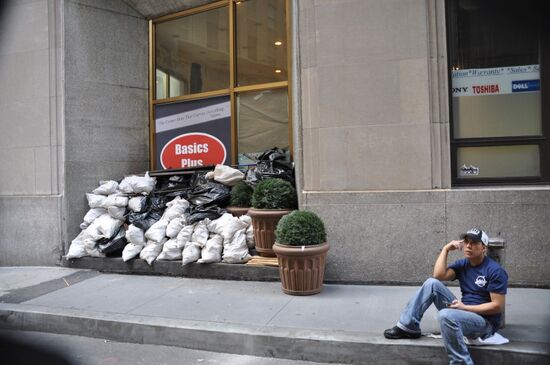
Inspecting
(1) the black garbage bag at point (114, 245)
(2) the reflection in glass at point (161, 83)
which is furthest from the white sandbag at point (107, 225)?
(2) the reflection in glass at point (161, 83)

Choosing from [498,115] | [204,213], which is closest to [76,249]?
[204,213]

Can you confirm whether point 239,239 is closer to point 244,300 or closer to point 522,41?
point 244,300

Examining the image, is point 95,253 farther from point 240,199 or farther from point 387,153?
point 387,153

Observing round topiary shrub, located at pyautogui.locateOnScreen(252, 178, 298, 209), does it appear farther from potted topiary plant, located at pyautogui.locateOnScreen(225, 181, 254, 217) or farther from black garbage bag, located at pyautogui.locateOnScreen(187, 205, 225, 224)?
black garbage bag, located at pyautogui.locateOnScreen(187, 205, 225, 224)

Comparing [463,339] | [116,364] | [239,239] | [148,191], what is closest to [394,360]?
[463,339]

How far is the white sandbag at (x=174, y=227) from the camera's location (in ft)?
24.6

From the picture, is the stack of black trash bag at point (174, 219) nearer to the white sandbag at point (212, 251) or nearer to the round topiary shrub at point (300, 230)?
the white sandbag at point (212, 251)

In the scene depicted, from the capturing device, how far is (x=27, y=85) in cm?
859

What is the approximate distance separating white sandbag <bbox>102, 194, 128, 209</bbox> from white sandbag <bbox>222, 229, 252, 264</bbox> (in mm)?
2296

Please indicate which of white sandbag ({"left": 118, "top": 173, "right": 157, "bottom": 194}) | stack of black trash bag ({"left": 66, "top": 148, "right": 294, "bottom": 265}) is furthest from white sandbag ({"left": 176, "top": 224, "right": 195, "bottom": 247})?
white sandbag ({"left": 118, "top": 173, "right": 157, "bottom": 194})

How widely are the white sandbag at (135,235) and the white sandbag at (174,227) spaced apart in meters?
0.45

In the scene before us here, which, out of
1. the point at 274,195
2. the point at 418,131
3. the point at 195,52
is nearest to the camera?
the point at 418,131

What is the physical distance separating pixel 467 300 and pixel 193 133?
6.64m

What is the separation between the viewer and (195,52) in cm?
978
